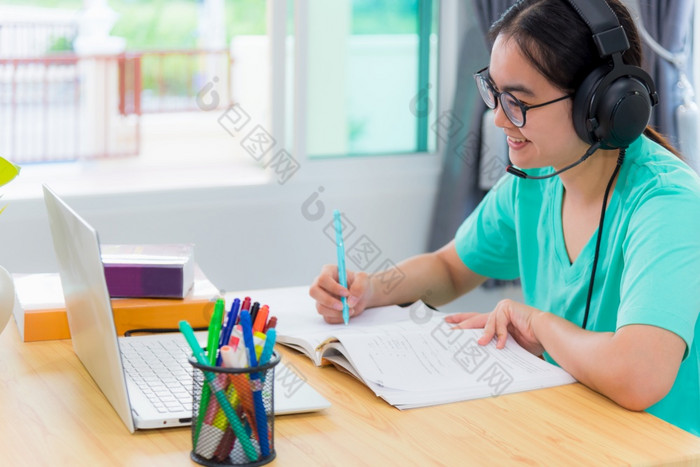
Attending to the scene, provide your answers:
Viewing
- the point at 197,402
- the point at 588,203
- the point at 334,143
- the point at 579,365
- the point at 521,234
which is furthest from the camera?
the point at 334,143

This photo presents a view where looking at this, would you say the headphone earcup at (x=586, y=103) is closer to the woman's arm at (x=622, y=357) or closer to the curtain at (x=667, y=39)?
the woman's arm at (x=622, y=357)

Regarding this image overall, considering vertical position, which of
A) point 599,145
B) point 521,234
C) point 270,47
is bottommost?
point 521,234

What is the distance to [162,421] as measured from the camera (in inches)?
38.8

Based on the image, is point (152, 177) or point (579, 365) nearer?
point (579, 365)

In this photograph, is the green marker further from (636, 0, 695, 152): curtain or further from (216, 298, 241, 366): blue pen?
(636, 0, 695, 152): curtain

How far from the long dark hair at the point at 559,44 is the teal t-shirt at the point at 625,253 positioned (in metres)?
0.17

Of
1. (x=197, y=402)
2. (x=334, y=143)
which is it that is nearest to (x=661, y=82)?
(x=334, y=143)

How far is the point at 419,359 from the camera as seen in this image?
3.95ft

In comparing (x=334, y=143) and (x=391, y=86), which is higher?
(x=391, y=86)

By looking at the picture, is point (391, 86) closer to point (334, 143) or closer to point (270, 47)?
point (334, 143)

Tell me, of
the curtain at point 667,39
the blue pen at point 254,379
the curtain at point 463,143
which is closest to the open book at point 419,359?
the blue pen at point 254,379

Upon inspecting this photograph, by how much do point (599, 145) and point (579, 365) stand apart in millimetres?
341

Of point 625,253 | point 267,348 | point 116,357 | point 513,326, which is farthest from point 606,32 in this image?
point 116,357

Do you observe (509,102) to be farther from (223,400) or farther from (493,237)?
(223,400)
